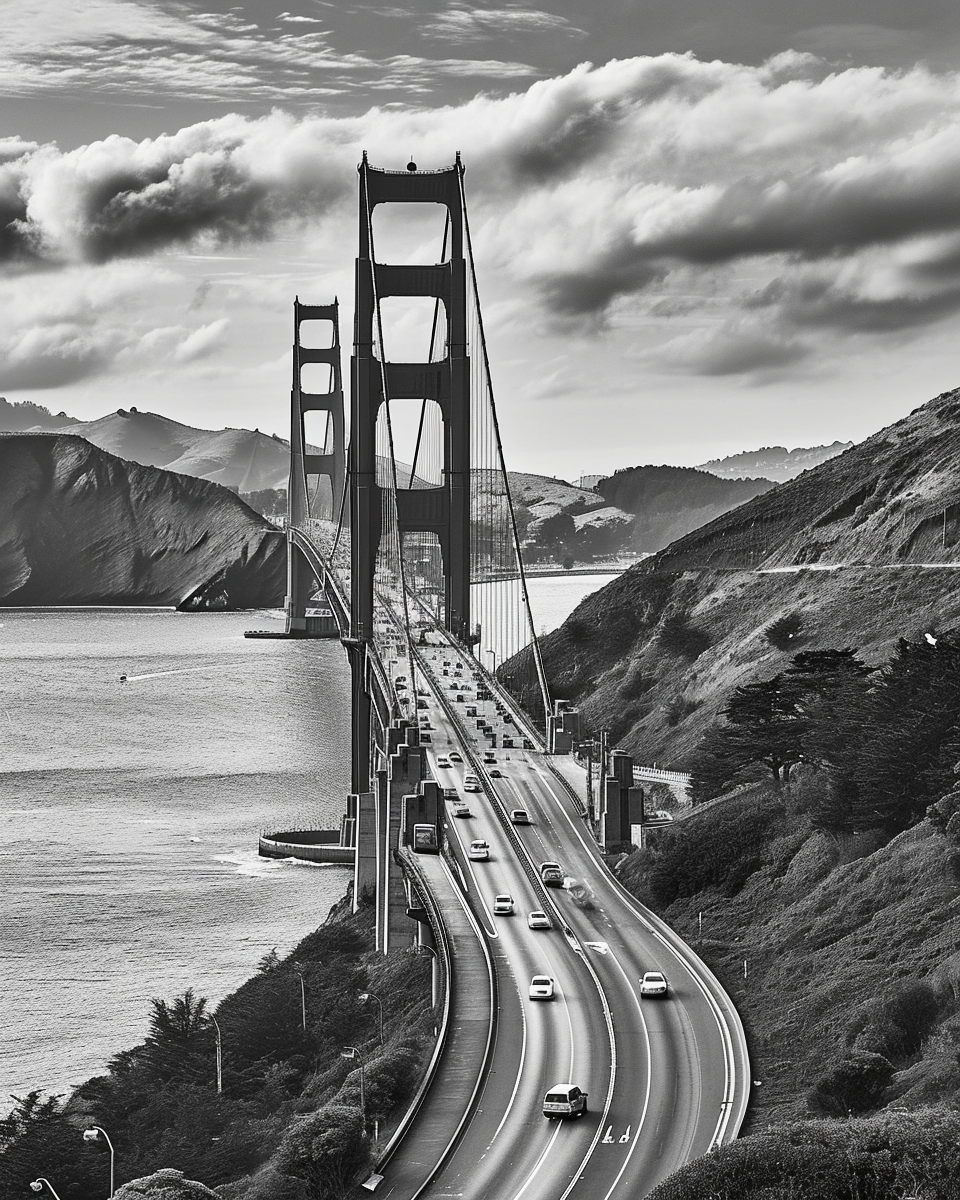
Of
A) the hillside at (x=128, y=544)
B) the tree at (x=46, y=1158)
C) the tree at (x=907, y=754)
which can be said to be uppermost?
the hillside at (x=128, y=544)

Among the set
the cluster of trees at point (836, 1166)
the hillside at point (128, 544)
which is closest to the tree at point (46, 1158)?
the cluster of trees at point (836, 1166)

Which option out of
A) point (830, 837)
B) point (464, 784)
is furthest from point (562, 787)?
point (830, 837)

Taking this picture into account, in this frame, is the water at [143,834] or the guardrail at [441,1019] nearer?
the guardrail at [441,1019]

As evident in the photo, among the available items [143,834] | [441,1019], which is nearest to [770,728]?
[441,1019]

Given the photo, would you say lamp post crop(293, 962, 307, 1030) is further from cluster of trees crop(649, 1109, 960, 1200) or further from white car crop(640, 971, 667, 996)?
cluster of trees crop(649, 1109, 960, 1200)

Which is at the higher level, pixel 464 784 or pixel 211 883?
pixel 464 784

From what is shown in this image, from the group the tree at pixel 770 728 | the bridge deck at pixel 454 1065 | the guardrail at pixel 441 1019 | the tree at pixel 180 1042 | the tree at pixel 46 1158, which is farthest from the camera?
the tree at pixel 770 728

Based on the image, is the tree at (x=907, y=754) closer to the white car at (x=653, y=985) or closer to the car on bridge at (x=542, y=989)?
the white car at (x=653, y=985)

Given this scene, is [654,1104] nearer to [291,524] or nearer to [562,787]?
[562,787]
